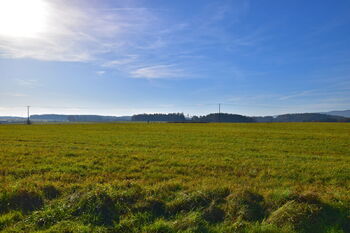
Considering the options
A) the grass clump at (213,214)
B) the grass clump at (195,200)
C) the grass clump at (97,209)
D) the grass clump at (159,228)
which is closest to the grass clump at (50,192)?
the grass clump at (97,209)

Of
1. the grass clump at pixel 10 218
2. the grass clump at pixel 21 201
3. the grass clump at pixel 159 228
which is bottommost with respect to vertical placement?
the grass clump at pixel 159 228

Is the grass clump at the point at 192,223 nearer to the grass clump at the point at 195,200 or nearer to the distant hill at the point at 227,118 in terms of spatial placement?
the grass clump at the point at 195,200

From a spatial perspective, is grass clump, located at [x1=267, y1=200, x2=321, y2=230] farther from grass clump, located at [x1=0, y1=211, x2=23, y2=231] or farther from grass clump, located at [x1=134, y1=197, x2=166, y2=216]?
grass clump, located at [x1=0, y1=211, x2=23, y2=231]

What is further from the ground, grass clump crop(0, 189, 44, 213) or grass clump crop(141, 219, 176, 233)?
grass clump crop(0, 189, 44, 213)

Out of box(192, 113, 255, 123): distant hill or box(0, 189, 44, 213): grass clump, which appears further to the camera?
box(192, 113, 255, 123): distant hill

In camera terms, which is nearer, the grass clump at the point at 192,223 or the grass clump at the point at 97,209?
the grass clump at the point at 192,223

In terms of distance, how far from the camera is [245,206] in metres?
6.02

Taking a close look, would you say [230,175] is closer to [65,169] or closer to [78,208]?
[78,208]

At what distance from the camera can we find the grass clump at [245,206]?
19.0ft

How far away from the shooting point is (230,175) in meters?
10.2

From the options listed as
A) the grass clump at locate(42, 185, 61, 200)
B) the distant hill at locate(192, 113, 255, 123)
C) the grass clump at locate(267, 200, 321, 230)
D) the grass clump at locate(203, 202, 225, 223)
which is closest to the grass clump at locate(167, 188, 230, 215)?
the grass clump at locate(203, 202, 225, 223)

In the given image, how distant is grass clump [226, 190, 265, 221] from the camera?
5.78 m

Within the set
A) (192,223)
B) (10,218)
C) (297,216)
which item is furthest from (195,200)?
(10,218)

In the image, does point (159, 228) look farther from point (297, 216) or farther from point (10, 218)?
point (10, 218)
